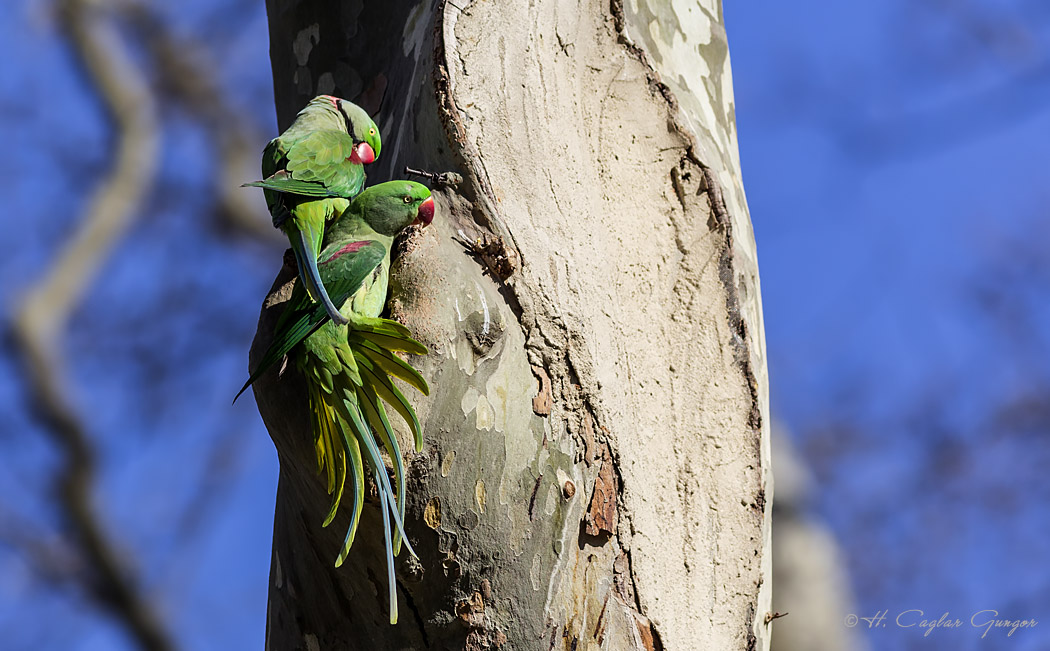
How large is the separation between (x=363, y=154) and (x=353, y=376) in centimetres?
48

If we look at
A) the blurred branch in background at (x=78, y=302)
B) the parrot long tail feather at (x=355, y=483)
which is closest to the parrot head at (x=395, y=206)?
the parrot long tail feather at (x=355, y=483)

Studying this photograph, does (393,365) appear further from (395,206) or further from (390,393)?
(395,206)

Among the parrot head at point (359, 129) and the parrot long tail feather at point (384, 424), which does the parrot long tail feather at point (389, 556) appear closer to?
the parrot long tail feather at point (384, 424)

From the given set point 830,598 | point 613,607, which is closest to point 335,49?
point 613,607

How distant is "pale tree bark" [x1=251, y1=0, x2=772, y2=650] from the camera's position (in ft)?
4.44

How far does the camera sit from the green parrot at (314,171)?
4.59 feet

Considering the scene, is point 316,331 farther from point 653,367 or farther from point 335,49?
point 335,49

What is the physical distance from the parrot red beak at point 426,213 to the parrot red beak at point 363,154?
0.20m

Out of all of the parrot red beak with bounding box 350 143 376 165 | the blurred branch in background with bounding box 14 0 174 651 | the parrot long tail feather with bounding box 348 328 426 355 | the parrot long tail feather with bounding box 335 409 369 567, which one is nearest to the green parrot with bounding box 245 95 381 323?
the parrot red beak with bounding box 350 143 376 165

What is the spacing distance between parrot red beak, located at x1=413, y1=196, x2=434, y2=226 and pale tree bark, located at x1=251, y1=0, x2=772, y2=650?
20mm

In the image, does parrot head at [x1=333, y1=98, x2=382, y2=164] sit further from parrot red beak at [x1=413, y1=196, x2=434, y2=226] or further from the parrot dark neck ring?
parrot red beak at [x1=413, y1=196, x2=434, y2=226]

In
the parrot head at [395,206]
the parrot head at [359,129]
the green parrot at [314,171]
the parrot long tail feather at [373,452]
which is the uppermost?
the parrot head at [359,129]

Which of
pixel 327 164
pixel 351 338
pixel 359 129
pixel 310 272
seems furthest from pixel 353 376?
pixel 359 129

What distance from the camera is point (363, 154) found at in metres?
1.57
